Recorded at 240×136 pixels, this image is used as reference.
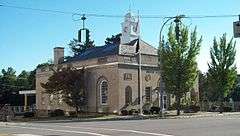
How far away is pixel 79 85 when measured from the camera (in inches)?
2103

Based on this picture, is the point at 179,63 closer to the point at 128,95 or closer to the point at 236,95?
the point at 128,95

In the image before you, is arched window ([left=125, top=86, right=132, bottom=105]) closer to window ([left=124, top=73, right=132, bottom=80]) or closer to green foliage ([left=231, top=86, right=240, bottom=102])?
window ([left=124, top=73, right=132, bottom=80])

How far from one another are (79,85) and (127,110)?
6.56m

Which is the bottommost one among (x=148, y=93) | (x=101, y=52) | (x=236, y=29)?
(x=148, y=93)

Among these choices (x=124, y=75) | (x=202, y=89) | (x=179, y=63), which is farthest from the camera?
(x=202, y=89)

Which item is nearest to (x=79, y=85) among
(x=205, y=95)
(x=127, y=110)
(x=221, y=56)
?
(x=127, y=110)

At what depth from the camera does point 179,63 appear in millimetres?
47406

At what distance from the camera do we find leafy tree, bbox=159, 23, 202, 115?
1860 inches

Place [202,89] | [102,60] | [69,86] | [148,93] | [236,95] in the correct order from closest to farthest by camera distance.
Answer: [69,86]
[102,60]
[148,93]
[202,89]
[236,95]

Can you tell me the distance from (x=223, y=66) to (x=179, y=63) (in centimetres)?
1053

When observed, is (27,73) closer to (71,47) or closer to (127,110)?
(71,47)

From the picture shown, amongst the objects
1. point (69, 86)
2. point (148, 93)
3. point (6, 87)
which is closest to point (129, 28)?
point (148, 93)

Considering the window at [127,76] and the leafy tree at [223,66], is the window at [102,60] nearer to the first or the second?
the window at [127,76]

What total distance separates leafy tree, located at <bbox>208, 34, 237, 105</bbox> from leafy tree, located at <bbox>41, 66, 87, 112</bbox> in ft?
51.5
